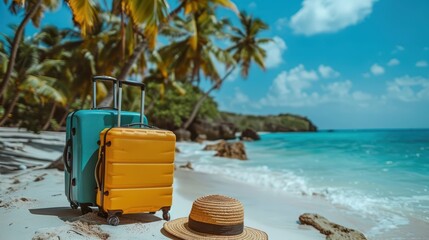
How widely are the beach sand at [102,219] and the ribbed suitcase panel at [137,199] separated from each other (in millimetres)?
156

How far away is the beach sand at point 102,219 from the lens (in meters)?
2.95

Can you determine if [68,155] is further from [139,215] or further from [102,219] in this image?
[139,215]

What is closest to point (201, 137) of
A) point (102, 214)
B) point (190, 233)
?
point (102, 214)

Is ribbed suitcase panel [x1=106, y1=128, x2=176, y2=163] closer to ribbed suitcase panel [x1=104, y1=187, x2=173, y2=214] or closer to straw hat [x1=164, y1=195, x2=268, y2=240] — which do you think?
ribbed suitcase panel [x1=104, y1=187, x2=173, y2=214]

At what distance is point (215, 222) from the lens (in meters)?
2.98

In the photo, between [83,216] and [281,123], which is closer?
[83,216]

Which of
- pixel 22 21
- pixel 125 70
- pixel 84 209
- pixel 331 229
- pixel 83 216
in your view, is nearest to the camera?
pixel 83 216

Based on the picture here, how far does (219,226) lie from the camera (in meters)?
2.98

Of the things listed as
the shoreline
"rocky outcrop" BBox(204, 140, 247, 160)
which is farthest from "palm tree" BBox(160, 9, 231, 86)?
the shoreline

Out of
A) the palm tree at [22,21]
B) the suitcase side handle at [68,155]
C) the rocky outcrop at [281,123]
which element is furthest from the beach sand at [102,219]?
the rocky outcrop at [281,123]

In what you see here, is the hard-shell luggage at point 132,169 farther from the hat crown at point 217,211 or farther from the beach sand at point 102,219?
the hat crown at point 217,211

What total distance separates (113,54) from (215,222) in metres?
11.8

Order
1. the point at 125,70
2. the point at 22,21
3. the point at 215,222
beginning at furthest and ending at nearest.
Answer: the point at 125,70 → the point at 22,21 → the point at 215,222

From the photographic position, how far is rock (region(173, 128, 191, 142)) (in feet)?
102
